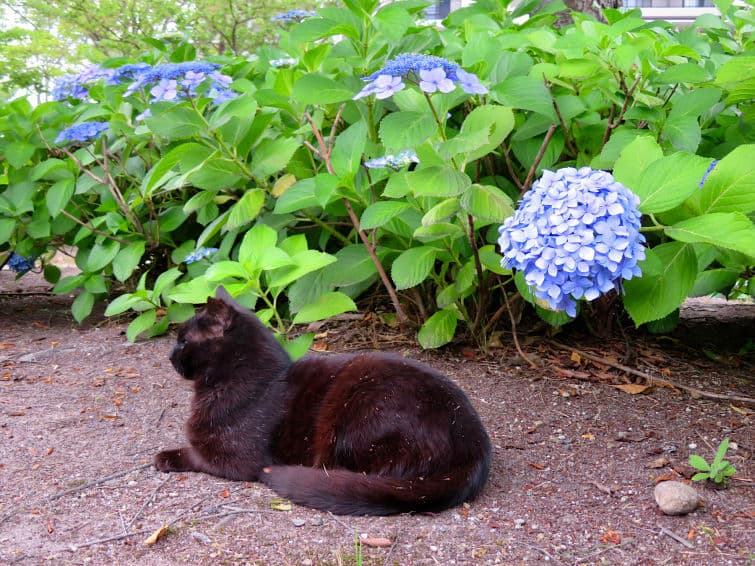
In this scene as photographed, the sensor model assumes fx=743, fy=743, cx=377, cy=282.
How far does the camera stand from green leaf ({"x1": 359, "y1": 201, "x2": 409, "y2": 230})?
269 cm

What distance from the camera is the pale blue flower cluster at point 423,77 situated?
2.05 metres

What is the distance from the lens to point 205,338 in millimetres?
2467

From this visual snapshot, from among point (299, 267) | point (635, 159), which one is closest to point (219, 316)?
point (299, 267)

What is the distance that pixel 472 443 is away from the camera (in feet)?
7.08

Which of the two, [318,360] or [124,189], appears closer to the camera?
[318,360]

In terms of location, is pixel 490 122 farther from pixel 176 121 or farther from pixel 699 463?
pixel 176 121

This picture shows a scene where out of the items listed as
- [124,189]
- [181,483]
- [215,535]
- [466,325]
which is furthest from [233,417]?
[124,189]

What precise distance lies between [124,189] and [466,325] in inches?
87.8

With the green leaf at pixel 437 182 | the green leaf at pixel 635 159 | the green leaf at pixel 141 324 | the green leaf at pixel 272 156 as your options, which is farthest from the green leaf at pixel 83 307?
the green leaf at pixel 635 159

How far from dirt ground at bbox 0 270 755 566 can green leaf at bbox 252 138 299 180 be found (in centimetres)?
88

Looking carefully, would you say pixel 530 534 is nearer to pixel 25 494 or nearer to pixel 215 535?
pixel 215 535

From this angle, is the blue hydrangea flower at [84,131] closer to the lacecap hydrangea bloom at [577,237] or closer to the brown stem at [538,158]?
the brown stem at [538,158]

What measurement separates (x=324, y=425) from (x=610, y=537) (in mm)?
881

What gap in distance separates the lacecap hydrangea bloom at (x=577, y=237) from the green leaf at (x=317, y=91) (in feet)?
3.25
